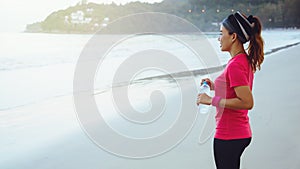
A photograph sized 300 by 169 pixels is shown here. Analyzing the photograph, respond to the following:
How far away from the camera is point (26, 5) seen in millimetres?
10453

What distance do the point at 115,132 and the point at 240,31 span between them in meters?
1.73

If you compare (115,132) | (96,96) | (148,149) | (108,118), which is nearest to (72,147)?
(115,132)

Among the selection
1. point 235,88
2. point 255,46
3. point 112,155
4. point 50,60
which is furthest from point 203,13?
point 235,88

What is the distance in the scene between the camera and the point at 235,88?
3.46 ft

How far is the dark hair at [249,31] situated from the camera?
1.10 meters

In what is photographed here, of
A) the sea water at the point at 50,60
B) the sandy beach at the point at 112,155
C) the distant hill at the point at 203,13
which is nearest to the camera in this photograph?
the sandy beach at the point at 112,155

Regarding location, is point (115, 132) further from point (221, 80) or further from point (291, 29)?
point (291, 29)

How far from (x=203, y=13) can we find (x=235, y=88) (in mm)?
11593

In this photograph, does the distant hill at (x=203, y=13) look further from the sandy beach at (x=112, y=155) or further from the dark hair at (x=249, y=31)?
the dark hair at (x=249, y=31)

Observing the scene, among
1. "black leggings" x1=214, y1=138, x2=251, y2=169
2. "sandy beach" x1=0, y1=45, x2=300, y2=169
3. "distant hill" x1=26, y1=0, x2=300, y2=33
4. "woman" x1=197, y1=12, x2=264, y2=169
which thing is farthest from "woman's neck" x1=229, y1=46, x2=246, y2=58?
"distant hill" x1=26, y1=0, x2=300, y2=33

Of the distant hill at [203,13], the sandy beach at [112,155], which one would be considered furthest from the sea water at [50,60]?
the sandy beach at [112,155]

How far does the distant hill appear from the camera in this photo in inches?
396

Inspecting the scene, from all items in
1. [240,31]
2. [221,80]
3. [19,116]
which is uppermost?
[240,31]

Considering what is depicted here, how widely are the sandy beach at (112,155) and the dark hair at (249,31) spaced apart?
3.29ft
